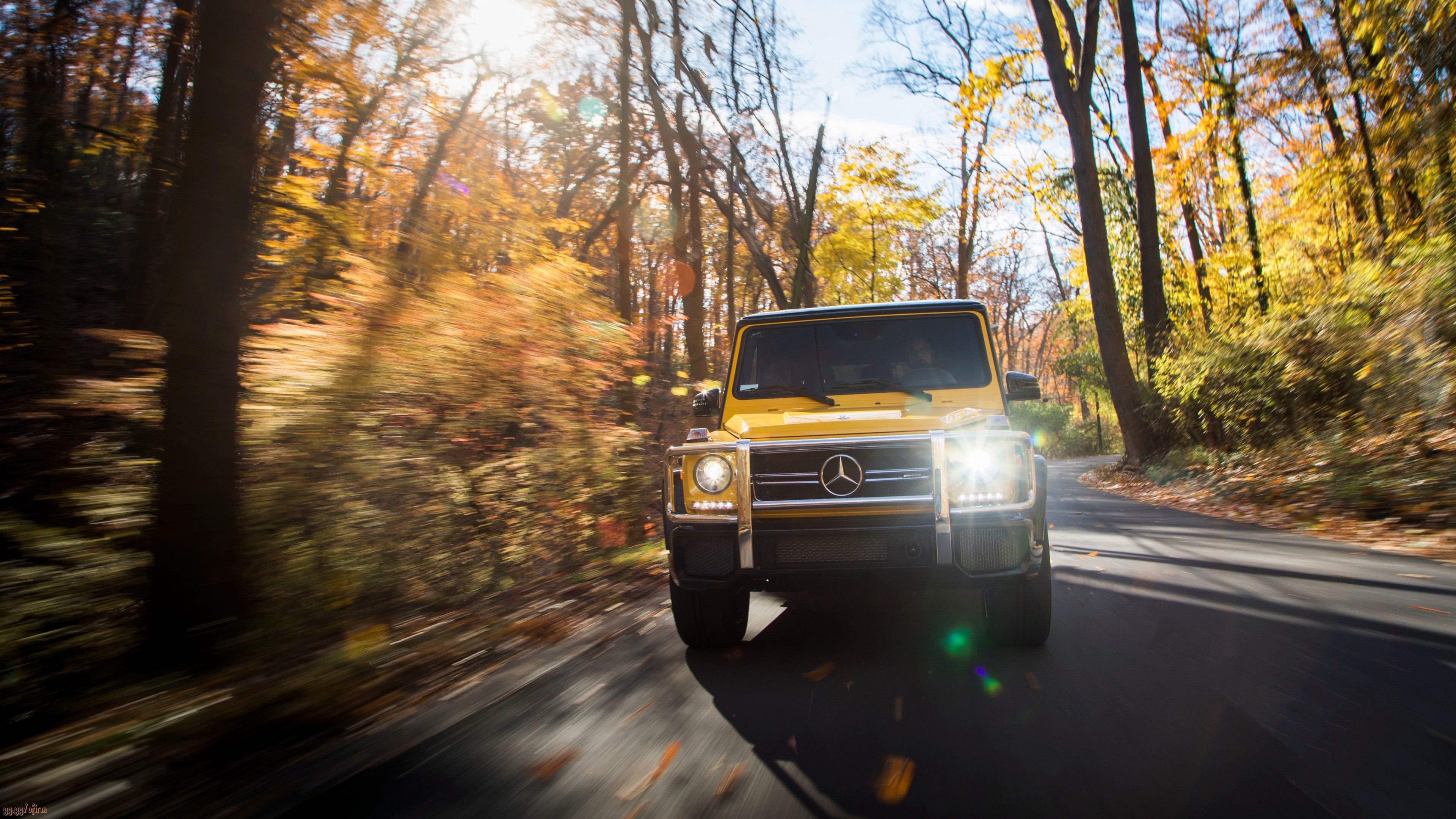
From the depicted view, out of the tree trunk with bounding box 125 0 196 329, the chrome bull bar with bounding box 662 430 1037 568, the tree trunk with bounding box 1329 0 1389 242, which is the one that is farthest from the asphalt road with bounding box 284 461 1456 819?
the tree trunk with bounding box 1329 0 1389 242

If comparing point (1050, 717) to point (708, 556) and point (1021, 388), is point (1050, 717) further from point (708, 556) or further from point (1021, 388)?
point (1021, 388)

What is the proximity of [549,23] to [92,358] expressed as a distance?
11110mm

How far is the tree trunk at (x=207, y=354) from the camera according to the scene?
4.44 m

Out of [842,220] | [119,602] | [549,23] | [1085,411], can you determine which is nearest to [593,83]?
[549,23]

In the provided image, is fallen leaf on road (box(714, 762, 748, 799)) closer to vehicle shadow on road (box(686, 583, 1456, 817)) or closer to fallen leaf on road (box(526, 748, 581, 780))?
vehicle shadow on road (box(686, 583, 1456, 817))

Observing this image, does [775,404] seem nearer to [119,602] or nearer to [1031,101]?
[119,602]

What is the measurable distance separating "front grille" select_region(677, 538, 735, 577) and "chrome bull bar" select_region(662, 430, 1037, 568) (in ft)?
0.22

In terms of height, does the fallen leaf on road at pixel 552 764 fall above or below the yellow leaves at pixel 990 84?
below

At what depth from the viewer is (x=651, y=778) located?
2969 mm

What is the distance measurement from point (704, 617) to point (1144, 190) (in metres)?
16.8

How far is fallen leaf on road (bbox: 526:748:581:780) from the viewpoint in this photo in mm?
3021

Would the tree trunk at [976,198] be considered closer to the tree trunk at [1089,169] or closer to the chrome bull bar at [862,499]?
the tree trunk at [1089,169]


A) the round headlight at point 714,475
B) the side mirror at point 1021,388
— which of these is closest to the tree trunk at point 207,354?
the round headlight at point 714,475

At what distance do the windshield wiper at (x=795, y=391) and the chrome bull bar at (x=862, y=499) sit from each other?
1.03 meters
